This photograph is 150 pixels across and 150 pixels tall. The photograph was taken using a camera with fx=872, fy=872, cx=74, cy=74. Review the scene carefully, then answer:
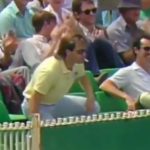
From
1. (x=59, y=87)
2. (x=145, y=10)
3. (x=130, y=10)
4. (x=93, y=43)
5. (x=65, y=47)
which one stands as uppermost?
(x=65, y=47)

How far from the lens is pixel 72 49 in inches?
314

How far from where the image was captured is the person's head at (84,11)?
33.1 ft

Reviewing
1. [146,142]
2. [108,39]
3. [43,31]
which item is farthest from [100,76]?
[146,142]

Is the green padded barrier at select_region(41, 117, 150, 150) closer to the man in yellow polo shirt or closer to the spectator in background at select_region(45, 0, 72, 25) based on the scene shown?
the man in yellow polo shirt

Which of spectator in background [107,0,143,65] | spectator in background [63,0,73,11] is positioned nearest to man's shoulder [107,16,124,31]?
spectator in background [107,0,143,65]

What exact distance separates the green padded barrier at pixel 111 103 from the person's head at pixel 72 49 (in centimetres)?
51

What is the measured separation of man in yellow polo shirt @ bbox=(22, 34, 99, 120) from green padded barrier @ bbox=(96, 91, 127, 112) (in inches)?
7.8

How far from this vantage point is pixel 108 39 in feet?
34.9

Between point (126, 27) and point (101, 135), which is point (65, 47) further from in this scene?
point (126, 27)

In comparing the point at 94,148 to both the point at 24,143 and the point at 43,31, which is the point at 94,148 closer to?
the point at 24,143

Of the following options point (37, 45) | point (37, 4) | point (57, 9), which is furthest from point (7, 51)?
point (37, 4)

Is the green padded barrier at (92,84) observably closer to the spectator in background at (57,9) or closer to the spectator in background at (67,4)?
the spectator in background at (57,9)

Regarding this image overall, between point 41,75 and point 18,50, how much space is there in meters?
1.74

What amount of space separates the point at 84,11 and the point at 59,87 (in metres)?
2.28
